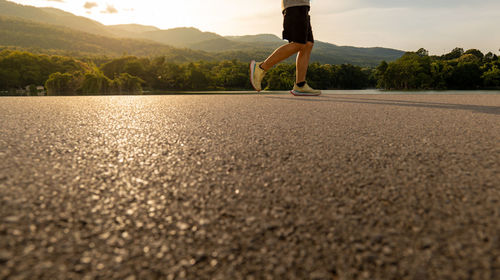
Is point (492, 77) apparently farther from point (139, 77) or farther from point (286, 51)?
point (139, 77)

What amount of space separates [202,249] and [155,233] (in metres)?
0.17

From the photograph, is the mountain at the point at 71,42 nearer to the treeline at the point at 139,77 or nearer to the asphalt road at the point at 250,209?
the treeline at the point at 139,77

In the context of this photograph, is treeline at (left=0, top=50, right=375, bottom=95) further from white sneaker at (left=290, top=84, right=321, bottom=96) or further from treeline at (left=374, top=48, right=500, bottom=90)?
white sneaker at (left=290, top=84, right=321, bottom=96)

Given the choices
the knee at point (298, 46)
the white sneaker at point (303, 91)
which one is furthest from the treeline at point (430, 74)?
the knee at point (298, 46)

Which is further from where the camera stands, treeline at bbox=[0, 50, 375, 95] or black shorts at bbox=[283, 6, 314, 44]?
treeline at bbox=[0, 50, 375, 95]

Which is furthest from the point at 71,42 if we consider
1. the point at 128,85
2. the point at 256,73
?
the point at 256,73

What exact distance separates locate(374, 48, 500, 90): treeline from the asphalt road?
29.6 m

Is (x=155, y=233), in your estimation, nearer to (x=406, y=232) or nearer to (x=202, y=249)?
(x=202, y=249)

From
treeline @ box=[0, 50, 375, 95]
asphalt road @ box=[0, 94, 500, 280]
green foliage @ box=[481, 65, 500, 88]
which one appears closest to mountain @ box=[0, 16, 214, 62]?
treeline @ box=[0, 50, 375, 95]

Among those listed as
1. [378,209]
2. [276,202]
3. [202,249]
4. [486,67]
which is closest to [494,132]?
[378,209]

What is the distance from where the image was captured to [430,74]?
1187 inches

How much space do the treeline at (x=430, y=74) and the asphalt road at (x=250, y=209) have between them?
1167 inches

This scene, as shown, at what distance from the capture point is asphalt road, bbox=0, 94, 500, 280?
73 cm

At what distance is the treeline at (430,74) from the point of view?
28.2 metres
